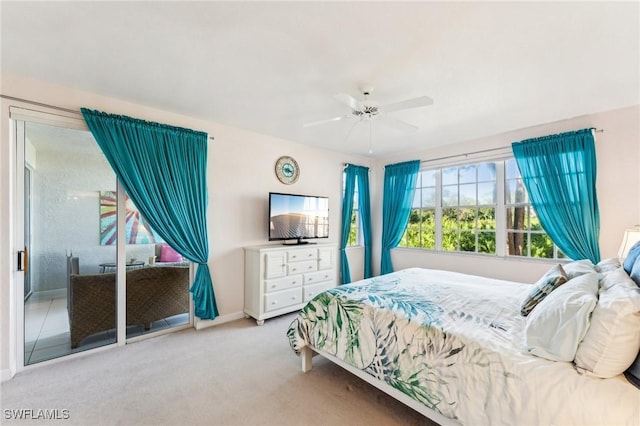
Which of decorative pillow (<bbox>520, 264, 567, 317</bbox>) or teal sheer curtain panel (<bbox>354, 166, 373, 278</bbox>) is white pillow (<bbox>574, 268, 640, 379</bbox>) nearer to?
decorative pillow (<bbox>520, 264, 567, 317</bbox>)

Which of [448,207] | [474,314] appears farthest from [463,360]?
[448,207]

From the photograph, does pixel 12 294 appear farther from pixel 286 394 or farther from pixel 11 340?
pixel 286 394

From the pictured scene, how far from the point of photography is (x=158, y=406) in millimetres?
1792

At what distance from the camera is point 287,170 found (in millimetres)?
3932

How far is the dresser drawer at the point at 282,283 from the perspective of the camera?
3.23 metres

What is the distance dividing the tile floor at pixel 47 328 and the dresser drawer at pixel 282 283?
173 cm

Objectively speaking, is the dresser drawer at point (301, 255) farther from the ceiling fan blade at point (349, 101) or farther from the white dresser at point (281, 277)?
the ceiling fan blade at point (349, 101)

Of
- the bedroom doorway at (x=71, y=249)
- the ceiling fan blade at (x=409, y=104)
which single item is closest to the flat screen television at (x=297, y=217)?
the bedroom doorway at (x=71, y=249)

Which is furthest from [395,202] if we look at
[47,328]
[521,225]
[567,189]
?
[47,328]

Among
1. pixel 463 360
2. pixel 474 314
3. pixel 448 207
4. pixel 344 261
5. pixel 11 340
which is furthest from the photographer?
pixel 344 261

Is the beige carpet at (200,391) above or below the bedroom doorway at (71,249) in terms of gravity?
below

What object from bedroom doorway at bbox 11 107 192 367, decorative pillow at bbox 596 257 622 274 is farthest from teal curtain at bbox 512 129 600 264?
bedroom doorway at bbox 11 107 192 367

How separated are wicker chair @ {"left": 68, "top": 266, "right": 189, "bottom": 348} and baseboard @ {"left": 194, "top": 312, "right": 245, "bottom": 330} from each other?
0.24 metres

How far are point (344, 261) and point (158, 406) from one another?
3232 mm
